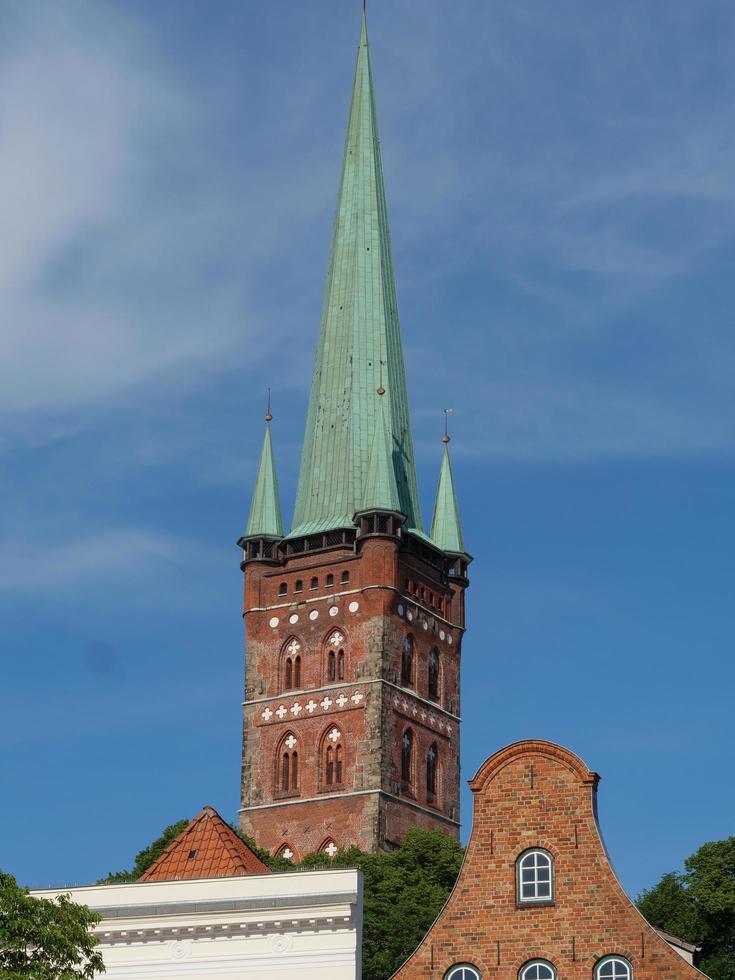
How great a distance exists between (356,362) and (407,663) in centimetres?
1742

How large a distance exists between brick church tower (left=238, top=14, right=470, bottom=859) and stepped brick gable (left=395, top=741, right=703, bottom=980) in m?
60.4

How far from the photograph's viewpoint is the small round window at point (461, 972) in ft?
150

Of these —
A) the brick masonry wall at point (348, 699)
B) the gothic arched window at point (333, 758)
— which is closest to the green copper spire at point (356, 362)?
the brick masonry wall at point (348, 699)

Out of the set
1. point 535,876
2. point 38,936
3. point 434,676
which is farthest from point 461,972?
point 434,676

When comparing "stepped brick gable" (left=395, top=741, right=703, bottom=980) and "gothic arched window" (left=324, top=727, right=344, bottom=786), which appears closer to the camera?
"stepped brick gable" (left=395, top=741, right=703, bottom=980)

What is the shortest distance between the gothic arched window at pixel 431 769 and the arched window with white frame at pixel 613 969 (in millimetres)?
67722

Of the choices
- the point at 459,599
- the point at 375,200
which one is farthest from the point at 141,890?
the point at 375,200

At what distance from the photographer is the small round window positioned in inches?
1799

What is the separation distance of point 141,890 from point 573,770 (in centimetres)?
1042

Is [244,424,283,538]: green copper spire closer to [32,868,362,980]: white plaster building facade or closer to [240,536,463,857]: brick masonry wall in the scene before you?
[240,536,463,857]: brick masonry wall

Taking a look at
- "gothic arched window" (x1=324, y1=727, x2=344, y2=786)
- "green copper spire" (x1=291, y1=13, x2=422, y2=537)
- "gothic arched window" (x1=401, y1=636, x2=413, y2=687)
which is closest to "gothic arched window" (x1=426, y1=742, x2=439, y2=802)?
"gothic arched window" (x1=401, y1=636, x2=413, y2=687)

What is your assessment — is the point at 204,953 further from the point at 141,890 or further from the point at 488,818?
the point at 488,818

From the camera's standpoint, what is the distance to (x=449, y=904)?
4634 cm

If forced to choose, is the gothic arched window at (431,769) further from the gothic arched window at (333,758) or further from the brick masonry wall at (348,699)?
the gothic arched window at (333,758)
